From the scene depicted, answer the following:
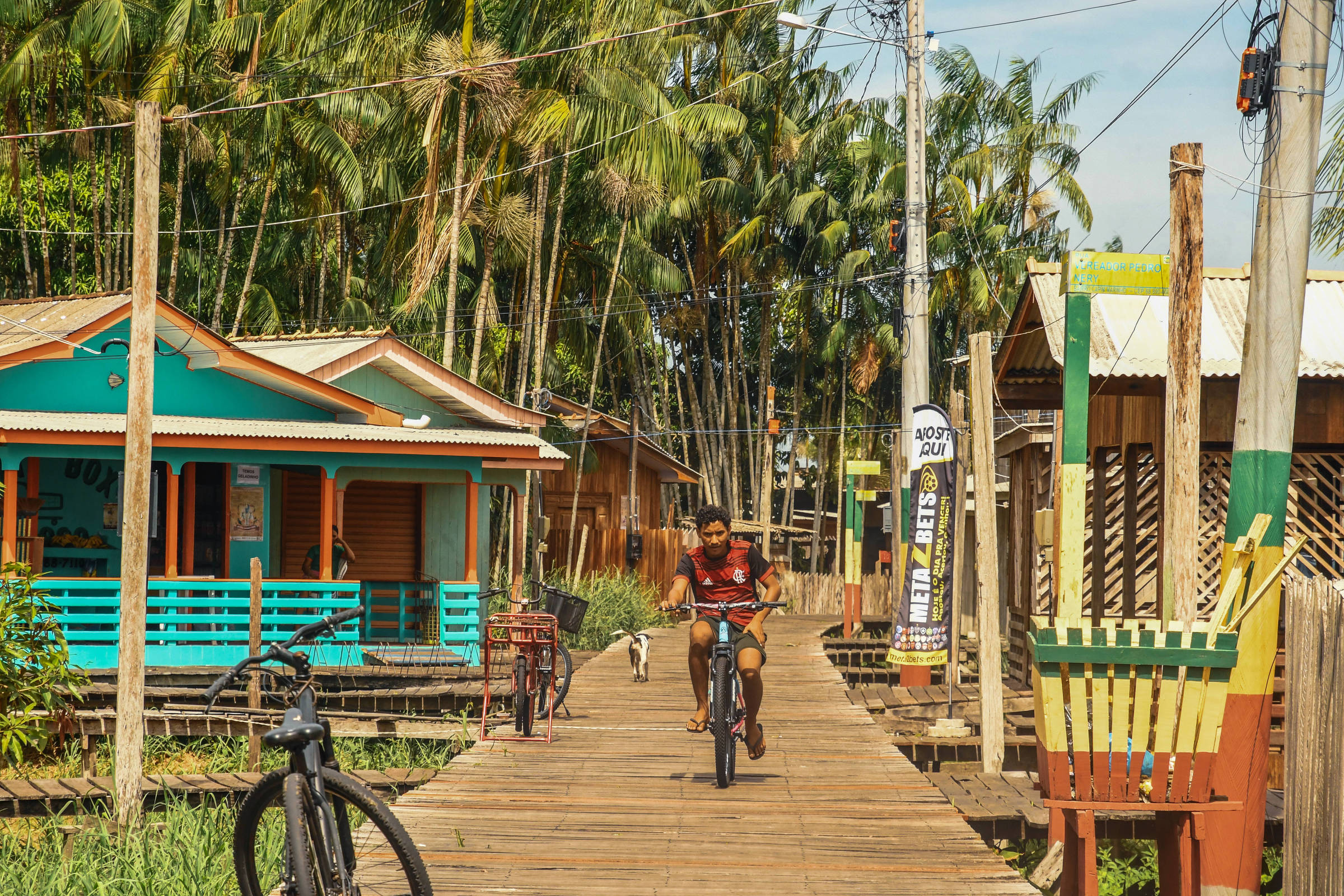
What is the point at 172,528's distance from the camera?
16.1 meters

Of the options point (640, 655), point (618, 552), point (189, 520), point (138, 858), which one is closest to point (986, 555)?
point (640, 655)

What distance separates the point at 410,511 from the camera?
21.4 m

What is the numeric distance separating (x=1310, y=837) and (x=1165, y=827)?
1247 mm

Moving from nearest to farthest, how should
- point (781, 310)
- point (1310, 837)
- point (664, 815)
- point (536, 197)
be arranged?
point (1310, 837), point (664, 815), point (536, 197), point (781, 310)

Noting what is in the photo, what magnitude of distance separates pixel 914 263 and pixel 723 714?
995 cm

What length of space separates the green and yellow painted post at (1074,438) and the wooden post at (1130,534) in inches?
257

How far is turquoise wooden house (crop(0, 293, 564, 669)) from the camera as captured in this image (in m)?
15.8

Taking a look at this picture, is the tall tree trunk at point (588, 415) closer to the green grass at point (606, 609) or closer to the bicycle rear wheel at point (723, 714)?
the green grass at point (606, 609)

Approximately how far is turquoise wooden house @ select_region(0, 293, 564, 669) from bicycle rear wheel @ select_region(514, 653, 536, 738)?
16.5ft

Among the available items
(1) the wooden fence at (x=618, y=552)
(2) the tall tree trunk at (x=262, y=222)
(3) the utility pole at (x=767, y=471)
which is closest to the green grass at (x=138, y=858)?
(1) the wooden fence at (x=618, y=552)

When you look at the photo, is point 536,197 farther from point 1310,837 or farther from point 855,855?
point 1310,837

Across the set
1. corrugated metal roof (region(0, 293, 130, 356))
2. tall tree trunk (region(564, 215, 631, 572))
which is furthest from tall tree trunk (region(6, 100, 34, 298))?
tall tree trunk (region(564, 215, 631, 572))

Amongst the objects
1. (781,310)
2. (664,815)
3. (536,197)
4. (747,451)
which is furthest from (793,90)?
(664,815)

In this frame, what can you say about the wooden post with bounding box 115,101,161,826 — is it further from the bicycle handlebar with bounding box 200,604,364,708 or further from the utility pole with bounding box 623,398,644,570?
the utility pole with bounding box 623,398,644,570
